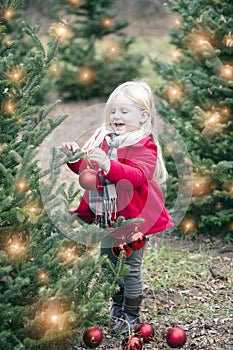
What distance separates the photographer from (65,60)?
30.0ft

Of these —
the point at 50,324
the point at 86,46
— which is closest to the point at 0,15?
the point at 50,324

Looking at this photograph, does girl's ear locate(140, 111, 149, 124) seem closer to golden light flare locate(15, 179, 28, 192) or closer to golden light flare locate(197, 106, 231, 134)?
golden light flare locate(15, 179, 28, 192)

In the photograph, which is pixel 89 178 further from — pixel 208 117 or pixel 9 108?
pixel 208 117

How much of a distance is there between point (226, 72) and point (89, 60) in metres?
4.63

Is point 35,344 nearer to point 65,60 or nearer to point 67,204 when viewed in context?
point 67,204

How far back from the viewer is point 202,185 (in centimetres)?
489

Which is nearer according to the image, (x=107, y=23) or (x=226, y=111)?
(x=226, y=111)

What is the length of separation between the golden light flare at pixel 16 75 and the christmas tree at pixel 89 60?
6191 millimetres

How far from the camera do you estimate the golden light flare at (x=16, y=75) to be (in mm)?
2800

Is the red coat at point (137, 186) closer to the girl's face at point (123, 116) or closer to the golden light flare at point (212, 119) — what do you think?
the girl's face at point (123, 116)

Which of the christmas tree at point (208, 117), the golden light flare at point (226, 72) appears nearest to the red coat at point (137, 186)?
the christmas tree at point (208, 117)

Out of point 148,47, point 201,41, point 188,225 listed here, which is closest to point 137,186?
point 188,225

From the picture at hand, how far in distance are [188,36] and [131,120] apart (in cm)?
241

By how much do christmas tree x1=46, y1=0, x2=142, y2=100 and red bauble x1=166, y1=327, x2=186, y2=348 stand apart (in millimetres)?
6402
